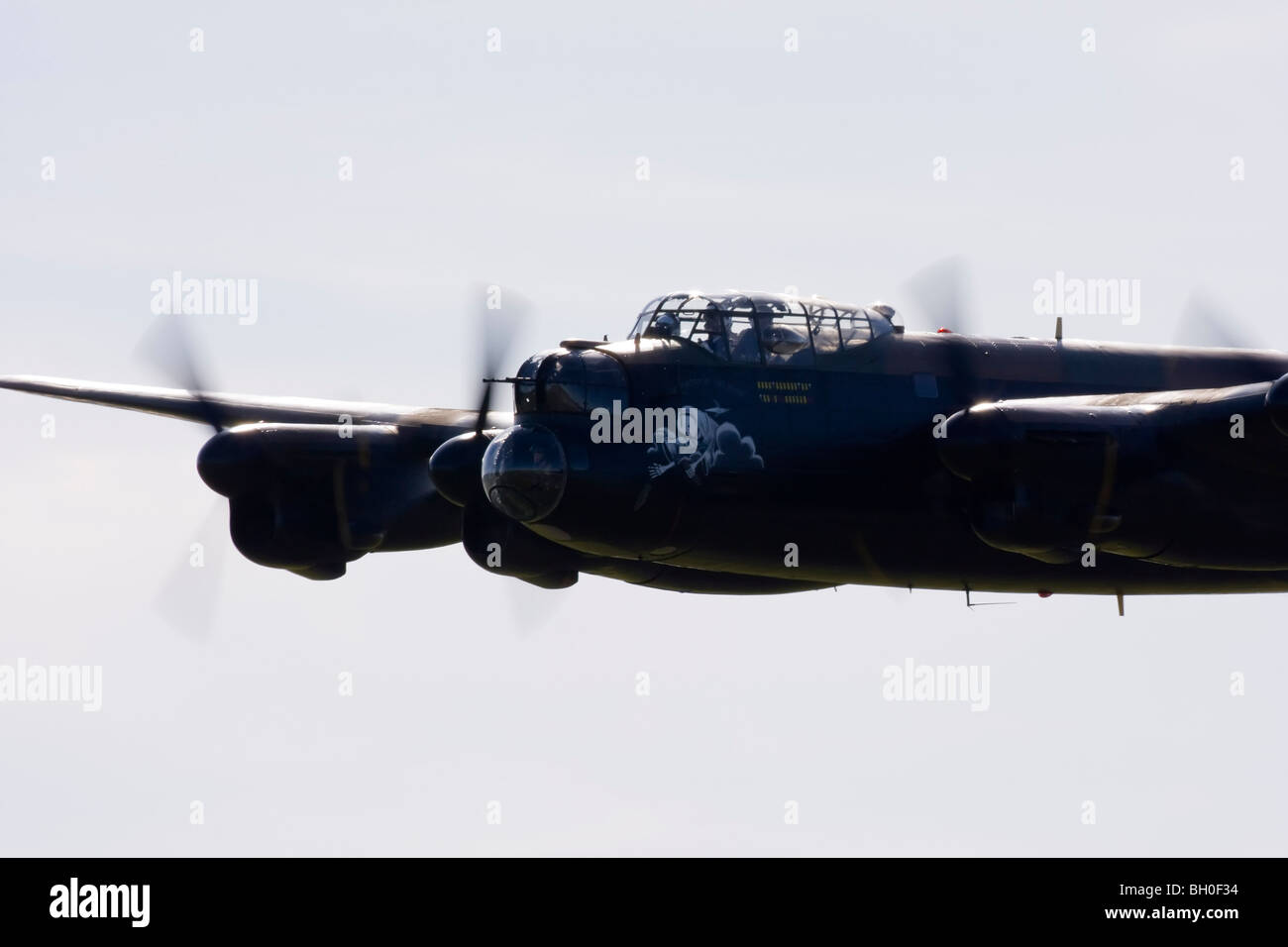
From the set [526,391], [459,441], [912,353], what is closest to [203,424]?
[459,441]

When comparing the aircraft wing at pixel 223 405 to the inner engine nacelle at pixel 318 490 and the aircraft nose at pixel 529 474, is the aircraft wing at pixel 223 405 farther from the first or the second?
the aircraft nose at pixel 529 474

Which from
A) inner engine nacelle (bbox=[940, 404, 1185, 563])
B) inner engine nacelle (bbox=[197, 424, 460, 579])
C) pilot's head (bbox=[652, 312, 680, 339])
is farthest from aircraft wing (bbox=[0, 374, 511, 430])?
inner engine nacelle (bbox=[940, 404, 1185, 563])

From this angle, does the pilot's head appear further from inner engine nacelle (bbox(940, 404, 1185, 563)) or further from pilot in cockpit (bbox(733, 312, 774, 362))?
inner engine nacelle (bbox(940, 404, 1185, 563))

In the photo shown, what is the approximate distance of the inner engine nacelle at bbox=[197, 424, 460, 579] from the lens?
32219mm

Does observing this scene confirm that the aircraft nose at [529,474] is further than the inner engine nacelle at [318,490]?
No

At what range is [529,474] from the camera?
88.0 feet

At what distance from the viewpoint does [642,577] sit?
31641 millimetres

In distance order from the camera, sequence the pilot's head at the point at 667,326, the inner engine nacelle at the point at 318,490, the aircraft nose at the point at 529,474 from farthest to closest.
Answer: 1. the inner engine nacelle at the point at 318,490
2. the pilot's head at the point at 667,326
3. the aircraft nose at the point at 529,474

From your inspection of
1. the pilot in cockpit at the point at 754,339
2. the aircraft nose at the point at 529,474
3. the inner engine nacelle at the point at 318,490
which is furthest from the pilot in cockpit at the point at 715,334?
the inner engine nacelle at the point at 318,490

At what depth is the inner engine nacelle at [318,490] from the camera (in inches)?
1268

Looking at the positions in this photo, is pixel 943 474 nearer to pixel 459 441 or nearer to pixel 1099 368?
pixel 1099 368

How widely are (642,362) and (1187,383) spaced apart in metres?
9.36

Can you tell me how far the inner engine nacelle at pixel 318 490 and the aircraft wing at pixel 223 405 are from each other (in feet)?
4.27

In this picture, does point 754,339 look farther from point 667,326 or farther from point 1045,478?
point 1045,478
